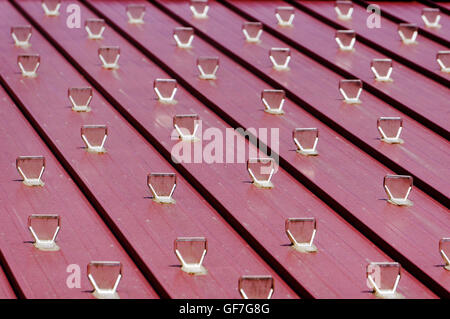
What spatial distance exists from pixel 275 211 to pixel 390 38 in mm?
4530

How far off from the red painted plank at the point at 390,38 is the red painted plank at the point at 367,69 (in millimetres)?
140

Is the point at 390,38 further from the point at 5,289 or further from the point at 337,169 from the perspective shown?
the point at 5,289

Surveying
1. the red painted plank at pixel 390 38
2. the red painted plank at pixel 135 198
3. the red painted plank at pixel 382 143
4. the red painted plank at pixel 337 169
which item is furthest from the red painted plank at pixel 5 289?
the red painted plank at pixel 390 38

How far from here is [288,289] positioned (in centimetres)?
884

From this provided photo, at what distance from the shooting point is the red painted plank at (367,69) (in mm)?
11781

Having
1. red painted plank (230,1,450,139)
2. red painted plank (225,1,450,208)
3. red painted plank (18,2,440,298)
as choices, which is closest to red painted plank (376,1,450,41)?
red painted plank (230,1,450,139)

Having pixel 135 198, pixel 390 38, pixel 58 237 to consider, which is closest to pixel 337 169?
pixel 135 198

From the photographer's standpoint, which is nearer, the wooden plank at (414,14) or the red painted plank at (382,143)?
the red painted plank at (382,143)

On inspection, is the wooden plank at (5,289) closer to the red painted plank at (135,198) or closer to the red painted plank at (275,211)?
the red painted plank at (135,198)

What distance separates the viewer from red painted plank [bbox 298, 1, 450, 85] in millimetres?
13047

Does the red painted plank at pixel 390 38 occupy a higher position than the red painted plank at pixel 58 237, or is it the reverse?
the red painted plank at pixel 58 237

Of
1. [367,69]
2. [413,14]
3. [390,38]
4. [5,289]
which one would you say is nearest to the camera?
[5,289]

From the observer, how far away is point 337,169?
10539mm
